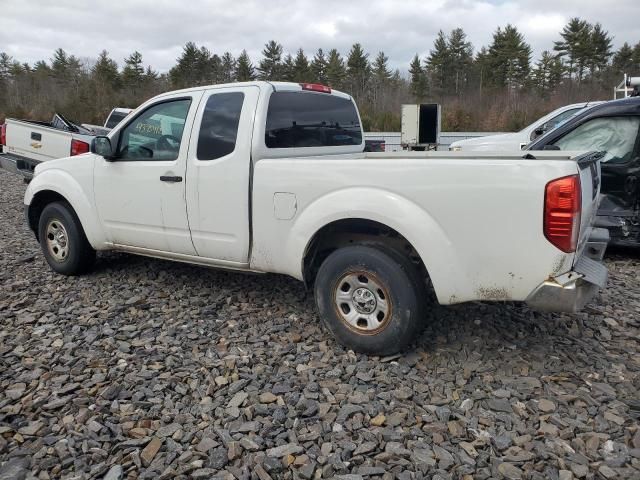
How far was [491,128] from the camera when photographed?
24.2 meters

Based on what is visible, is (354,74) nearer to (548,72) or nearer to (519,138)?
(548,72)

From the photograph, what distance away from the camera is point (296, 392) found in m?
3.10

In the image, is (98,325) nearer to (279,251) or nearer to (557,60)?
(279,251)

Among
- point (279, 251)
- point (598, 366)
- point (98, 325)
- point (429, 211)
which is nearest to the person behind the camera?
point (429, 211)

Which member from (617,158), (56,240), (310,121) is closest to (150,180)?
(310,121)

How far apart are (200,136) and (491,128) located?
22334mm

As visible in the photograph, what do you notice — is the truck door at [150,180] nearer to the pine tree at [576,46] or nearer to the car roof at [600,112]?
the car roof at [600,112]

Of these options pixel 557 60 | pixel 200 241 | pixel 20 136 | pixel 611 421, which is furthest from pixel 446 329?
pixel 557 60

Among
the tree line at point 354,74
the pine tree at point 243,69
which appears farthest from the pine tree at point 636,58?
the pine tree at point 243,69

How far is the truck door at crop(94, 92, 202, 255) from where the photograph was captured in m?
4.28

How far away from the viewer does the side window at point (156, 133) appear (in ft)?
14.4

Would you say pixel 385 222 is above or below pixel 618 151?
below

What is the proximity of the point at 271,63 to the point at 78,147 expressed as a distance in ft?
150

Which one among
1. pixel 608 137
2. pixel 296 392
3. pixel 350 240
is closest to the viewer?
pixel 296 392
